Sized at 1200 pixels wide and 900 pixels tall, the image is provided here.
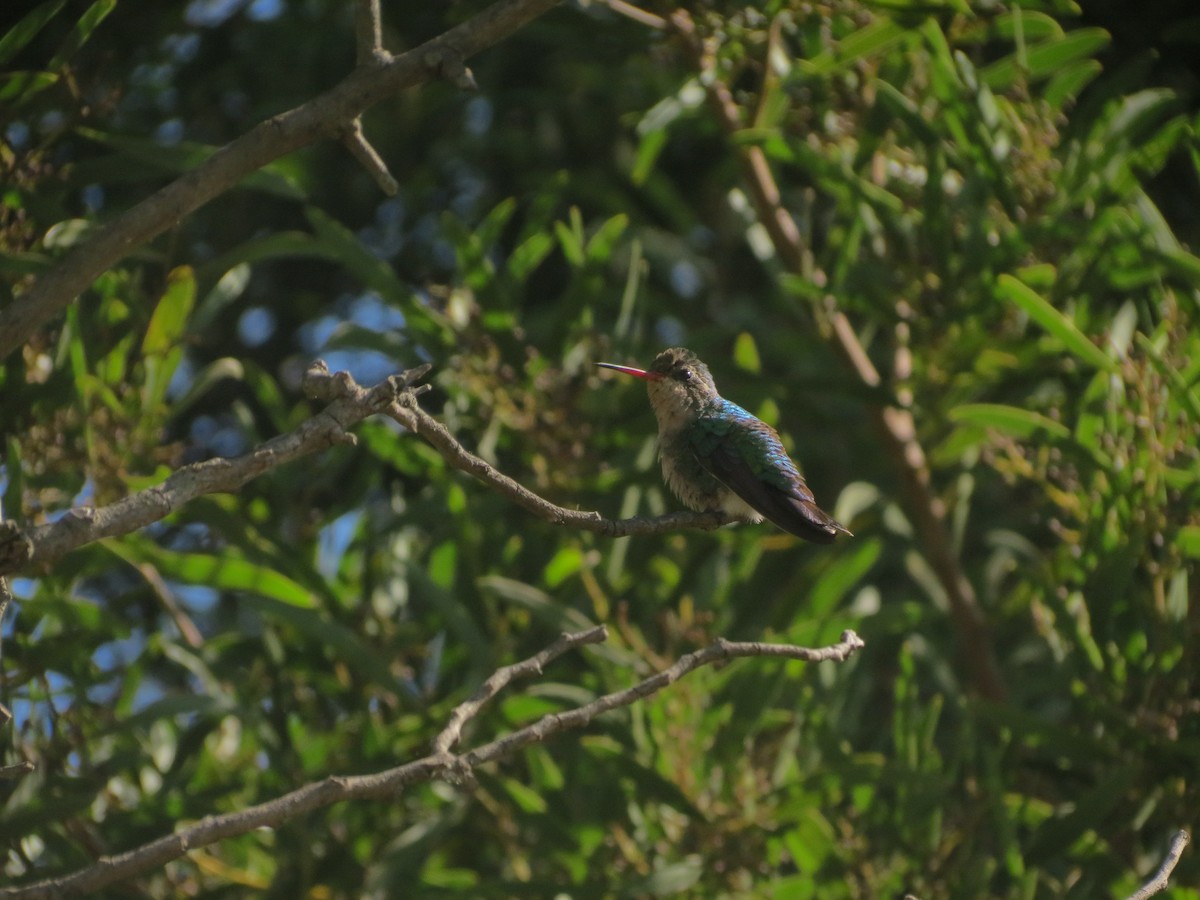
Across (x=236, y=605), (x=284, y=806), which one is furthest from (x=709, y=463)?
(x=236, y=605)

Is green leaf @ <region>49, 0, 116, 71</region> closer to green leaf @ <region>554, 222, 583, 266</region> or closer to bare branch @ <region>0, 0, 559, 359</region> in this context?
bare branch @ <region>0, 0, 559, 359</region>

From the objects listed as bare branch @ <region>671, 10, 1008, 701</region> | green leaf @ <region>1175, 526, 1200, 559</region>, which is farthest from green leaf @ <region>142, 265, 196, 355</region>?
green leaf @ <region>1175, 526, 1200, 559</region>

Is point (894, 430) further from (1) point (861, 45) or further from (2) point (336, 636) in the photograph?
(2) point (336, 636)

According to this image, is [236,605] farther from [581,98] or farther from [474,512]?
[581,98]

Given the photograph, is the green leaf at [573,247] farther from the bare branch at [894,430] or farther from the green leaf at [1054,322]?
the green leaf at [1054,322]

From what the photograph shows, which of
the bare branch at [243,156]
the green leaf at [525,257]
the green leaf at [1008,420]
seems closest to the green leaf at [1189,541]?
the green leaf at [1008,420]

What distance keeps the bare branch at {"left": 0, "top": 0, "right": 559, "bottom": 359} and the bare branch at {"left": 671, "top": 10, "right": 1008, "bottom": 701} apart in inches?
49.8

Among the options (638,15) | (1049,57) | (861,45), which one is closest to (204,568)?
(638,15)

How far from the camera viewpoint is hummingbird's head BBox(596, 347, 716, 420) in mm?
3008

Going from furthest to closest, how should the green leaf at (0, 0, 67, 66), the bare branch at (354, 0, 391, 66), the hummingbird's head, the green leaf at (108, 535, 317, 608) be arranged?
the hummingbird's head
the green leaf at (108, 535, 317, 608)
the green leaf at (0, 0, 67, 66)
the bare branch at (354, 0, 391, 66)

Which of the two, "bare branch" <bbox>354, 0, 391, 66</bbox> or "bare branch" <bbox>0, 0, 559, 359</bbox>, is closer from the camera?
"bare branch" <bbox>0, 0, 559, 359</bbox>

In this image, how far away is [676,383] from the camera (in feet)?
9.93

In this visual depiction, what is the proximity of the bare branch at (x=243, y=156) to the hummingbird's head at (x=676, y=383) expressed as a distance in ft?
3.36

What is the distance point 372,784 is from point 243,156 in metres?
0.84
